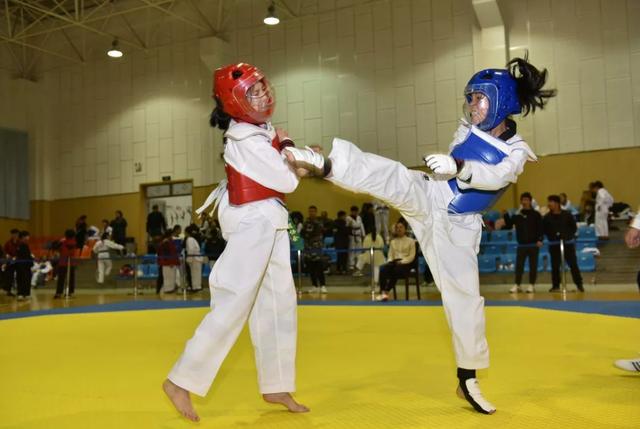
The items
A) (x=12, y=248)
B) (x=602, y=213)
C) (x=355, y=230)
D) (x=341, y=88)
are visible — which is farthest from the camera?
(x=341, y=88)

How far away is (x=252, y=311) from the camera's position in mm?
3305

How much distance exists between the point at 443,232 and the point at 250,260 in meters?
1.04

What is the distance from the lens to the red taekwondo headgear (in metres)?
3.19

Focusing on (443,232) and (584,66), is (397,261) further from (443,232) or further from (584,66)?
(584,66)

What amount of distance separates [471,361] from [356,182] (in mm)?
1128

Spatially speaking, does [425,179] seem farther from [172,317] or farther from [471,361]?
[172,317]

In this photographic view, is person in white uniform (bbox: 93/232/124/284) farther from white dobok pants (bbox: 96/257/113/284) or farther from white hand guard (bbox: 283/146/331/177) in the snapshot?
white hand guard (bbox: 283/146/331/177)

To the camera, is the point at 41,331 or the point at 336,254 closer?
the point at 41,331

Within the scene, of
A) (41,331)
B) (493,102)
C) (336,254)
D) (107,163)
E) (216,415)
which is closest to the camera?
(216,415)

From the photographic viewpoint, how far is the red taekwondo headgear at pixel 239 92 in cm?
319

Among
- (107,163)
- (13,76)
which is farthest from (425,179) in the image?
(13,76)

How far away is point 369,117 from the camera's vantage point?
17766 mm

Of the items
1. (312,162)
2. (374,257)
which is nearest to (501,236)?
(374,257)

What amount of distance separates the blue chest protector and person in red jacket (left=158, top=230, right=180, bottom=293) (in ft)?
Result: 32.2
